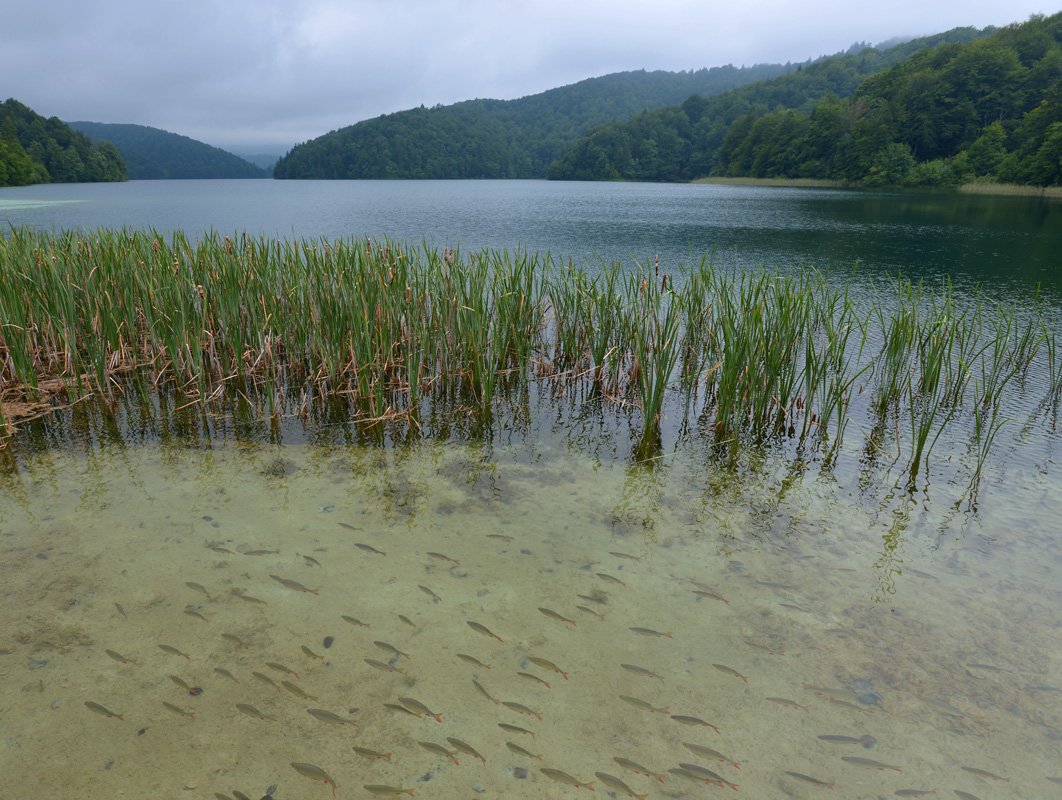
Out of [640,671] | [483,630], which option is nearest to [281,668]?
[483,630]

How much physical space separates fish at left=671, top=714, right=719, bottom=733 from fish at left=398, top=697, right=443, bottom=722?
86 cm

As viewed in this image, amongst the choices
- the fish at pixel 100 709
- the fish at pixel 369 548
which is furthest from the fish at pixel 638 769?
the fish at pixel 100 709

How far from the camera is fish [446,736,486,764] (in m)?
2.03

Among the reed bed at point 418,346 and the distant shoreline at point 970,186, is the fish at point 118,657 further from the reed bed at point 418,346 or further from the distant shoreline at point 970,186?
the distant shoreline at point 970,186

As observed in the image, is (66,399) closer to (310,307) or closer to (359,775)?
(310,307)

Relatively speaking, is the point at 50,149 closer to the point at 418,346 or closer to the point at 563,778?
the point at 418,346

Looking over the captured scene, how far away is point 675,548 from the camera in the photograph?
331cm

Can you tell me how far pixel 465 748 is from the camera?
2053 mm

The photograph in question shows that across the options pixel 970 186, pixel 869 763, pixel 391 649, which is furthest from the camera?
pixel 970 186

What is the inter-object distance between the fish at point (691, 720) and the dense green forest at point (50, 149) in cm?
7597

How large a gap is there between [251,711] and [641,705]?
1.44m

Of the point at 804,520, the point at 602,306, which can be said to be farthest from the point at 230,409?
the point at 804,520

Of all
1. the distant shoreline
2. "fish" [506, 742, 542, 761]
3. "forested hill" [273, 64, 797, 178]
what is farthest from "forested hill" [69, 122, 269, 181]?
"fish" [506, 742, 542, 761]

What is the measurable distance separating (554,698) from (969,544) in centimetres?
263
